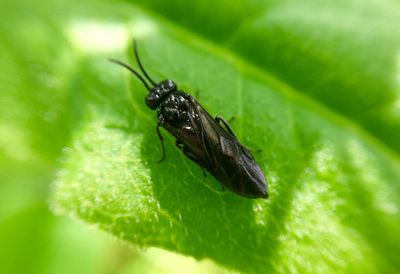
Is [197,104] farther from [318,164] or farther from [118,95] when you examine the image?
[318,164]

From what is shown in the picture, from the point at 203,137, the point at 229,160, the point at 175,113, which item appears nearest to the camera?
the point at 229,160

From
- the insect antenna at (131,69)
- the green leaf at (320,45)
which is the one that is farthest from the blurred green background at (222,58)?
the insect antenna at (131,69)

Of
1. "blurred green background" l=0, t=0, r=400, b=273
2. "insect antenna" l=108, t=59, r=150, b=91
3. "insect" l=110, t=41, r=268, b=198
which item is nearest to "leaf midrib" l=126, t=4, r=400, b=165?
"blurred green background" l=0, t=0, r=400, b=273

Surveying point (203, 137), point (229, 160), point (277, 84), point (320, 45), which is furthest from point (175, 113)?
point (320, 45)

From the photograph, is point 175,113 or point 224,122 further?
point 175,113

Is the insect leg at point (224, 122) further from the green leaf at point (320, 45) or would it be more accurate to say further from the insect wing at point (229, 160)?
the green leaf at point (320, 45)

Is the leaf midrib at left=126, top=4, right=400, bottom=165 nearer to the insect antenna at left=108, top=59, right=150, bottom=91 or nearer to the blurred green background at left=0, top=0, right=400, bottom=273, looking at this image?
the blurred green background at left=0, top=0, right=400, bottom=273

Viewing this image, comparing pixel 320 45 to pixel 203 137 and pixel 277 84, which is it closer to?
pixel 277 84
